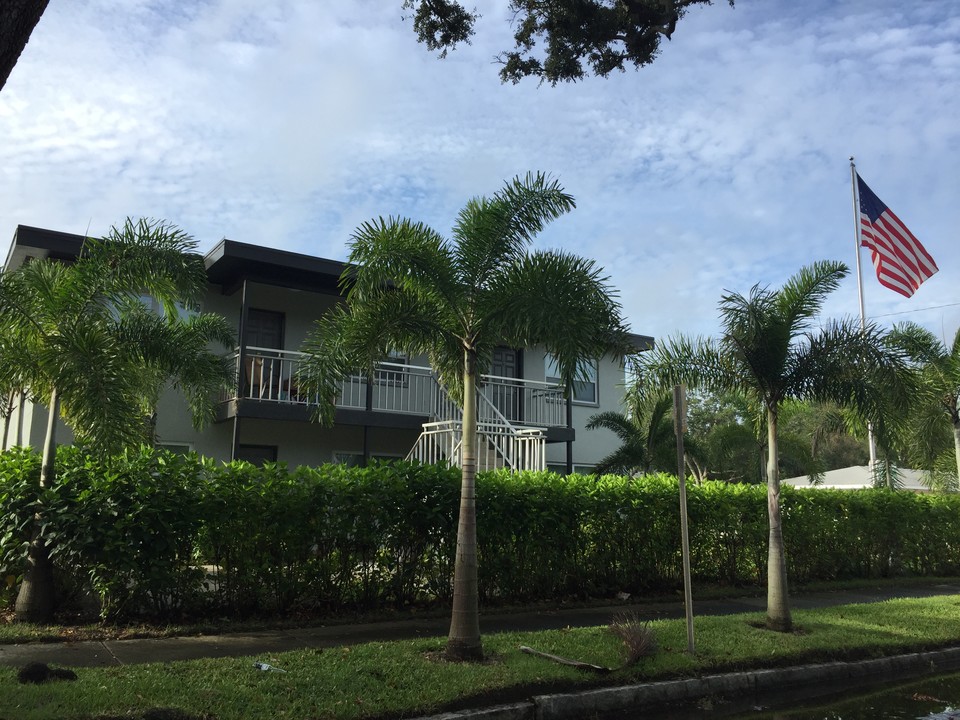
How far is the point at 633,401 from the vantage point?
10.5m

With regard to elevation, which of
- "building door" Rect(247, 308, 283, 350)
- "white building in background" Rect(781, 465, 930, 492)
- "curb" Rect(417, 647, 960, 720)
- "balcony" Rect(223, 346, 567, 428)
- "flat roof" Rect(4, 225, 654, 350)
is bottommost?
"curb" Rect(417, 647, 960, 720)

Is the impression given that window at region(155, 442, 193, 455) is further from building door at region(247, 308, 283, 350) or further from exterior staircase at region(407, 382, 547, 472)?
exterior staircase at region(407, 382, 547, 472)

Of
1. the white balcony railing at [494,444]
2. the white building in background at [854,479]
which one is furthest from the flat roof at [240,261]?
the white building in background at [854,479]

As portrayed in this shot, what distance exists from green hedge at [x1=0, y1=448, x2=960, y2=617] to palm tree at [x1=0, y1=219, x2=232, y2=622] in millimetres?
490

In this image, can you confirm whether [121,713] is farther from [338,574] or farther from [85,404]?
[338,574]

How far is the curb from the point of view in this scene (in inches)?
258

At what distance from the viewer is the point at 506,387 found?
62.7 feet

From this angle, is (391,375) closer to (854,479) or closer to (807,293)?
(807,293)

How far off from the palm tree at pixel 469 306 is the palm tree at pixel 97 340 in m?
1.86

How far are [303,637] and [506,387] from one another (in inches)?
438

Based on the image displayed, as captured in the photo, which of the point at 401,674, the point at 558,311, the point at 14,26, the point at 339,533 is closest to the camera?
the point at 14,26

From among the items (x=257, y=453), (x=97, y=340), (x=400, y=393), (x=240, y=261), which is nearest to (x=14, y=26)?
(x=97, y=340)

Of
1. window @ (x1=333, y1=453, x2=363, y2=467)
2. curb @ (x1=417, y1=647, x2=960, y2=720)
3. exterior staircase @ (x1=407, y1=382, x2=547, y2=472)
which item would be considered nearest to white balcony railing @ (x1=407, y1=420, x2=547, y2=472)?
exterior staircase @ (x1=407, y1=382, x2=547, y2=472)

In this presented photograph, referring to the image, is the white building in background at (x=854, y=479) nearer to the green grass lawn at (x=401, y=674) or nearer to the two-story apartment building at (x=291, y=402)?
the two-story apartment building at (x=291, y=402)
